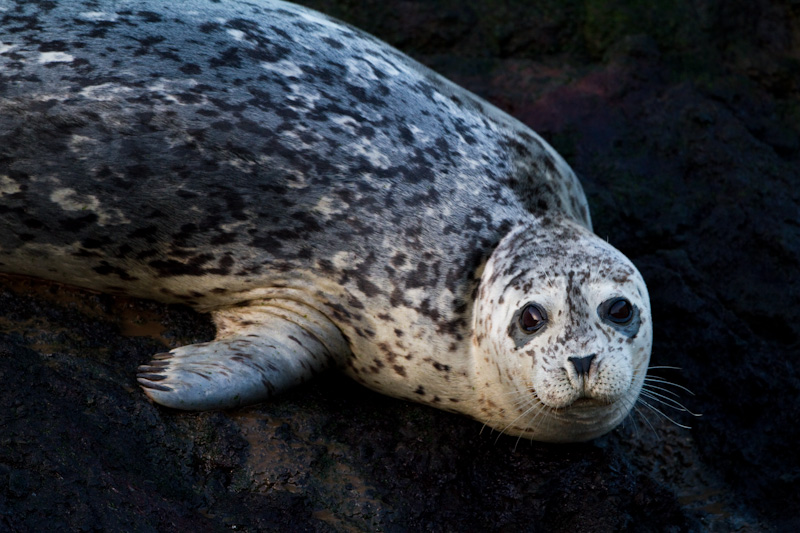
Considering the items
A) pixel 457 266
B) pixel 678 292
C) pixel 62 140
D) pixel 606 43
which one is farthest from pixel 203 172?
pixel 606 43

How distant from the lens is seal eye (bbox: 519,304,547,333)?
3.80 metres

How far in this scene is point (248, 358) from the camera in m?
4.03

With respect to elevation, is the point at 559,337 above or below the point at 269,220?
above

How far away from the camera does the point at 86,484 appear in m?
3.40

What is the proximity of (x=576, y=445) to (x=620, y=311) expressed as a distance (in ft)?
2.31

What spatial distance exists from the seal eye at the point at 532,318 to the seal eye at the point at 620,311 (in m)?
0.26

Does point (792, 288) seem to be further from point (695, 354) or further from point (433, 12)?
point (433, 12)

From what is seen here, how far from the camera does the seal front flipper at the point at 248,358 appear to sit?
3850 millimetres

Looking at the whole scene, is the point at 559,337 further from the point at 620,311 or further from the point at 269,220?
the point at 269,220

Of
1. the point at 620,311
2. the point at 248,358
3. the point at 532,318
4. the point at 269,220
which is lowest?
the point at 248,358

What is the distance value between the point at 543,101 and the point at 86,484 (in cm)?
380

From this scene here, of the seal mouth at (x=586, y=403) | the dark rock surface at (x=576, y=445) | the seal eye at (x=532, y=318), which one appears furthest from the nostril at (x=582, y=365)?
the dark rock surface at (x=576, y=445)

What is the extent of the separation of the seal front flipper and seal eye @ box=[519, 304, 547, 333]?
841 mm

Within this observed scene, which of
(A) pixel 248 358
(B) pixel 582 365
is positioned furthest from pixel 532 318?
(A) pixel 248 358
